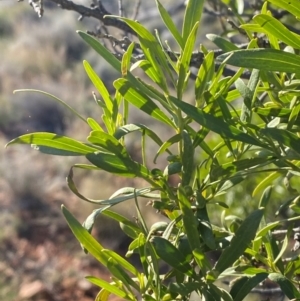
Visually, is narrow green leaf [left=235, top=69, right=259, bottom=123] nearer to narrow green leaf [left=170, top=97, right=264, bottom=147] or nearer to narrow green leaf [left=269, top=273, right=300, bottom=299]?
narrow green leaf [left=170, top=97, right=264, bottom=147]

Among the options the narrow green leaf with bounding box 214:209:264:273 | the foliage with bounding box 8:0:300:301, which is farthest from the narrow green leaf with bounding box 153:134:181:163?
the narrow green leaf with bounding box 214:209:264:273

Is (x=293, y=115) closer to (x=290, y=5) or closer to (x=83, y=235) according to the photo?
(x=290, y=5)

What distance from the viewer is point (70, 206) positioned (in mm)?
6234

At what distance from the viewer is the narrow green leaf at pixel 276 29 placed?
476mm

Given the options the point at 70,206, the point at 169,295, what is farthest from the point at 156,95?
the point at 70,206

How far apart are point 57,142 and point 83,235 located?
0.31ft

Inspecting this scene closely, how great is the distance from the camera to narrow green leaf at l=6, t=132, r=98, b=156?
0.54m

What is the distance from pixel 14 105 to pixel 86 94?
1.31m

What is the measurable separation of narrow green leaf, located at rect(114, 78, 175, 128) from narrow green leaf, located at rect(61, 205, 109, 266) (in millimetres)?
122

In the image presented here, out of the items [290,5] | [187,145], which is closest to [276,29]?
[290,5]

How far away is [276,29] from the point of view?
49 cm

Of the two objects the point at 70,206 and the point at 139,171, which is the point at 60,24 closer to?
the point at 70,206

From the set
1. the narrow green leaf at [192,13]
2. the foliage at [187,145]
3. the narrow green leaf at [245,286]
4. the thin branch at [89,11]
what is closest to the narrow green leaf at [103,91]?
the foliage at [187,145]

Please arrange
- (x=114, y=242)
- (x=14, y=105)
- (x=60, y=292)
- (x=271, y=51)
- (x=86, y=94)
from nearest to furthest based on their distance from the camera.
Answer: (x=271, y=51) → (x=60, y=292) → (x=114, y=242) → (x=14, y=105) → (x=86, y=94)
